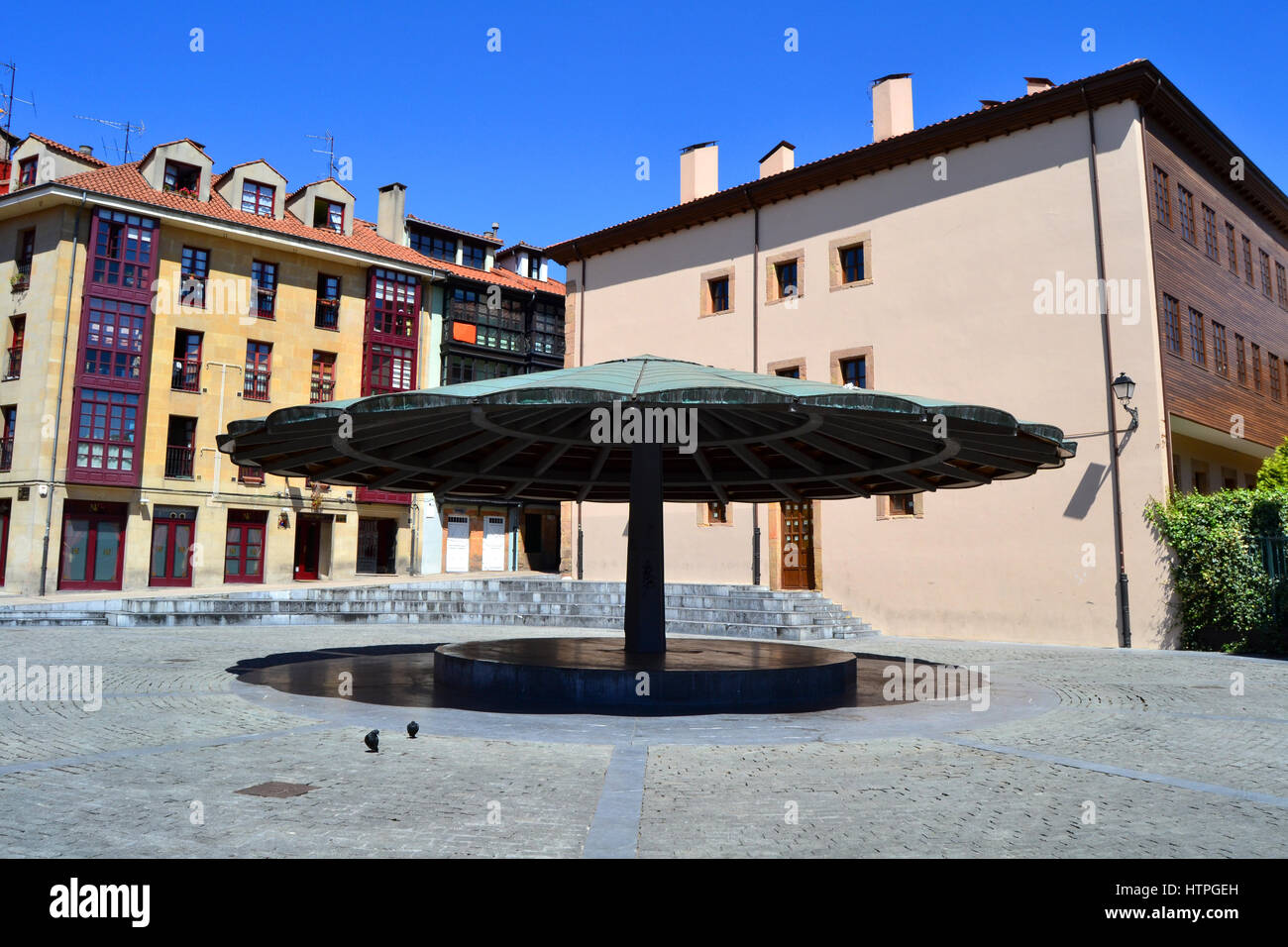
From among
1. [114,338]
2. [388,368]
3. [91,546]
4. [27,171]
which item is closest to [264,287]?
[114,338]

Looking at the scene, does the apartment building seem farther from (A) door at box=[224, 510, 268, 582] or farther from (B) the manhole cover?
(B) the manhole cover

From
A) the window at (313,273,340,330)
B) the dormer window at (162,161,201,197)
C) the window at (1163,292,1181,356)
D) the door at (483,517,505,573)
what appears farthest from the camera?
the door at (483,517,505,573)

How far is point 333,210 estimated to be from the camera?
4338 cm

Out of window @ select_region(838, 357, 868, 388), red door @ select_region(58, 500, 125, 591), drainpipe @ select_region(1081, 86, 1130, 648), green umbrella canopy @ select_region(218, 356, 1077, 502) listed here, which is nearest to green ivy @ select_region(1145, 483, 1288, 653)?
drainpipe @ select_region(1081, 86, 1130, 648)

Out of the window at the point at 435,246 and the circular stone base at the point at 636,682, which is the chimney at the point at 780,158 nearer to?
the circular stone base at the point at 636,682

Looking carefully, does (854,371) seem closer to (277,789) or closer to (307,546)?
(277,789)

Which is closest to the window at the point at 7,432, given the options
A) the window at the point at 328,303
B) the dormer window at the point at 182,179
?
the dormer window at the point at 182,179

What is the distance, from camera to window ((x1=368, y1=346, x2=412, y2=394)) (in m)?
42.2

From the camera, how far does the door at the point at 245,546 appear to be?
36938 millimetres

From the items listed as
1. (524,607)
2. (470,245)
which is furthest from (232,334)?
(524,607)

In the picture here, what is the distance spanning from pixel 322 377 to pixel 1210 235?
1332 inches

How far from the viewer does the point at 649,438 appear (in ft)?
31.7

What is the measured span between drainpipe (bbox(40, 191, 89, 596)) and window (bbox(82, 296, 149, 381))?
69cm
